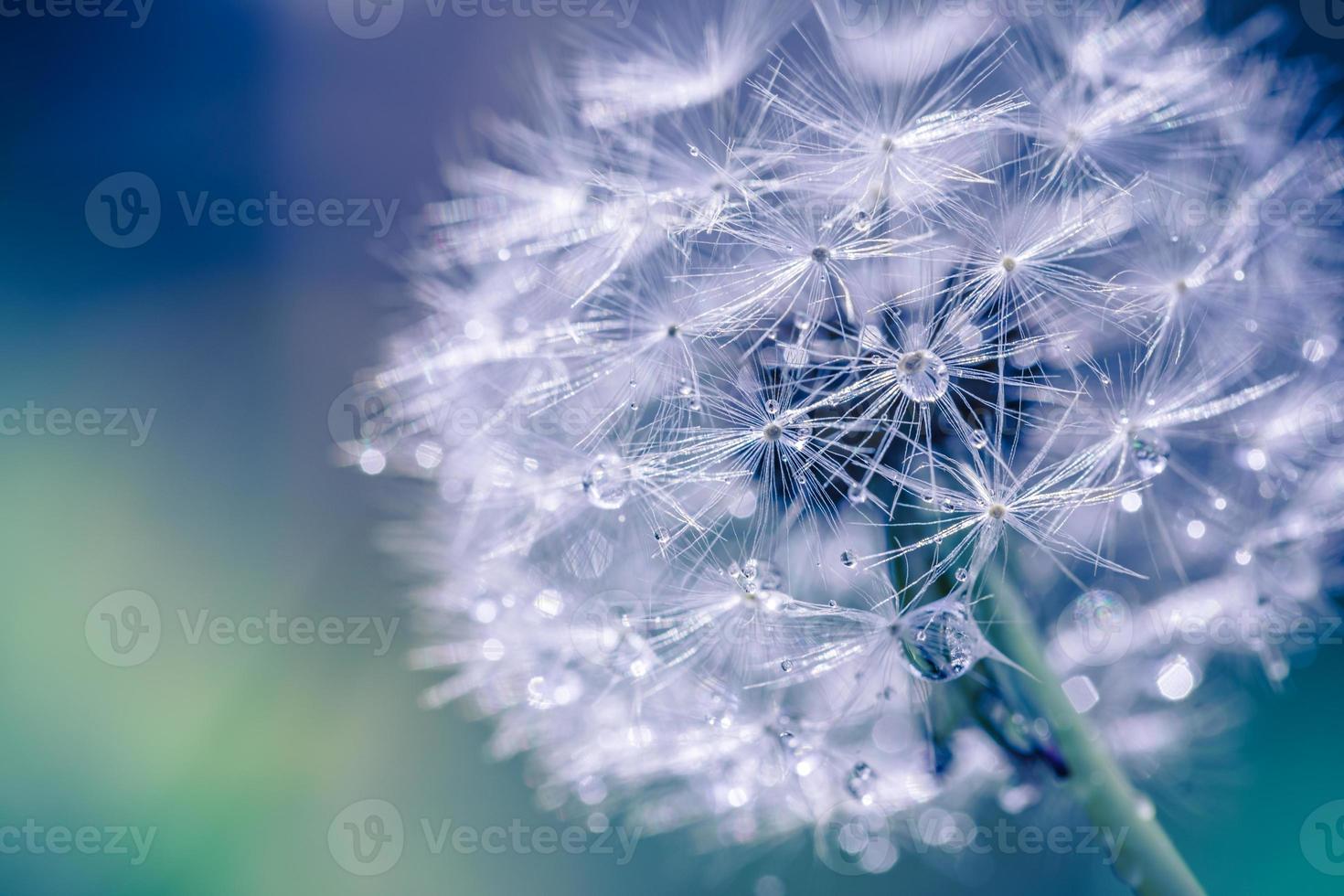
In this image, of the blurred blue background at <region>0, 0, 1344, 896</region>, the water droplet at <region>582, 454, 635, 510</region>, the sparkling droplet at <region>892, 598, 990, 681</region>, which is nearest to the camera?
the sparkling droplet at <region>892, 598, 990, 681</region>

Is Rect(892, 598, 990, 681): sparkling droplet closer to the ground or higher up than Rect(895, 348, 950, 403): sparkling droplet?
closer to the ground

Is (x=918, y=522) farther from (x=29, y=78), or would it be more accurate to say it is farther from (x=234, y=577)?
(x=29, y=78)

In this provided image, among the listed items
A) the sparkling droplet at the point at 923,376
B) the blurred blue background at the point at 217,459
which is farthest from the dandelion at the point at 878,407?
the blurred blue background at the point at 217,459

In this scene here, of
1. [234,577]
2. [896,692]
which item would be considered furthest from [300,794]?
[896,692]

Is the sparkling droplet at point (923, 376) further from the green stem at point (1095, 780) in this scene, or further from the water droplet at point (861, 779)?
the water droplet at point (861, 779)

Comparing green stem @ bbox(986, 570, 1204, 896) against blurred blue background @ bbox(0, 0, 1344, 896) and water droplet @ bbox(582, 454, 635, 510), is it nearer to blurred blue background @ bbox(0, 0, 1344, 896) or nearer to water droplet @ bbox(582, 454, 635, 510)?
water droplet @ bbox(582, 454, 635, 510)

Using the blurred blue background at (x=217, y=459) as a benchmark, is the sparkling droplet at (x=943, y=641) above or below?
below

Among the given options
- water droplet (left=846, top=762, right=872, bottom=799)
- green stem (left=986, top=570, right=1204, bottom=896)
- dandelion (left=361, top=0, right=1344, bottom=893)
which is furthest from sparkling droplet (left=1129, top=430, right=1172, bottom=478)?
water droplet (left=846, top=762, right=872, bottom=799)
